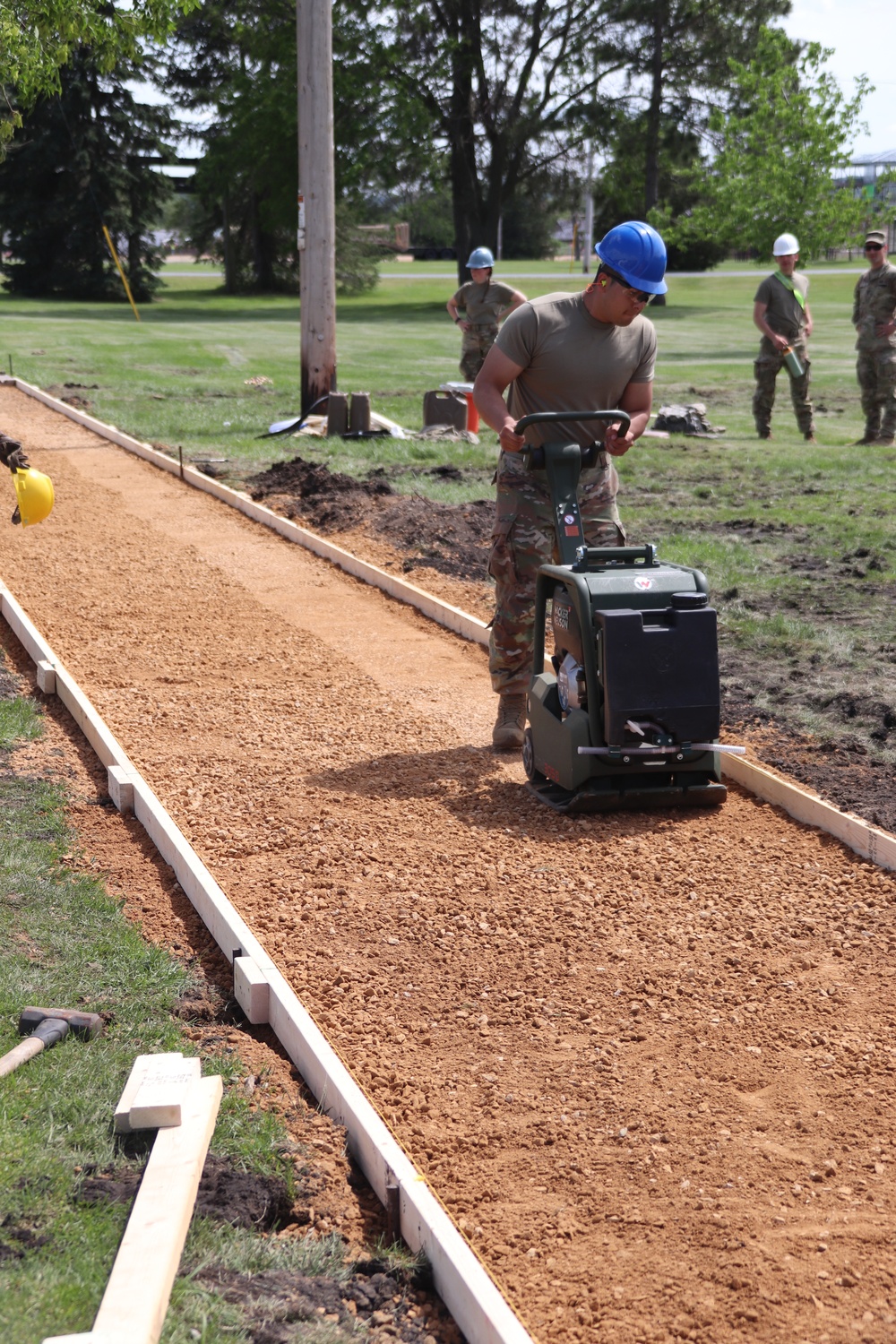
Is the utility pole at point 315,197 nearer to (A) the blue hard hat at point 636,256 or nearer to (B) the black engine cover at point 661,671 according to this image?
(A) the blue hard hat at point 636,256

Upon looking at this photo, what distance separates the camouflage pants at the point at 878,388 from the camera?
587 inches

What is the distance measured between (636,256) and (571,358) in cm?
52

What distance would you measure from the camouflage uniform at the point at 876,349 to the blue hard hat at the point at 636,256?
10375mm

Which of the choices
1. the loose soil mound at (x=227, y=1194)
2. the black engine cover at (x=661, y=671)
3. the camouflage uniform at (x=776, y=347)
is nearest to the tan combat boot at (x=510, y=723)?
the black engine cover at (x=661, y=671)

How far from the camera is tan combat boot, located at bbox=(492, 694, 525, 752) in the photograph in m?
6.22

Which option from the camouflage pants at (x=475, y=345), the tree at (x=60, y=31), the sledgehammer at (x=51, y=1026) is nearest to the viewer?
the sledgehammer at (x=51, y=1026)

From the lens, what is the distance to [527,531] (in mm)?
5867

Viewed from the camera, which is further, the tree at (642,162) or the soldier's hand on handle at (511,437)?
the tree at (642,162)

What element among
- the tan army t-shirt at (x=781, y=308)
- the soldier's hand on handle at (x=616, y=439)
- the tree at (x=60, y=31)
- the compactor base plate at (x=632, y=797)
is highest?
the tree at (x=60, y=31)

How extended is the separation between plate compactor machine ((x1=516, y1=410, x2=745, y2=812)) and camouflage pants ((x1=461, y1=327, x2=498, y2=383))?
10.9 meters

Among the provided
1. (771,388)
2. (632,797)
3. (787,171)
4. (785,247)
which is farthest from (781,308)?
(787,171)

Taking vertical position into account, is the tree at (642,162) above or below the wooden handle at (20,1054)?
above

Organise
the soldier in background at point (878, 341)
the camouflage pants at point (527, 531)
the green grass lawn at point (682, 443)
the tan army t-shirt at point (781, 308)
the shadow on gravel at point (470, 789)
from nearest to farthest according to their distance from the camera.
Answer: the shadow on gravel at point (470, 789), the camouflage pants at point (527, 531), the green grass lawn at point (682, 443), the soldier in background at point (878, 341), the tan army t-shirt at point (781, 308)

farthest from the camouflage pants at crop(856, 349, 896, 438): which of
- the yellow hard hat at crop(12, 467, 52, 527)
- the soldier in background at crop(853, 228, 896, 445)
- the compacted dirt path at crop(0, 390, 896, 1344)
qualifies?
the yellow hard hat at crop(12, 467, 52, 527)
